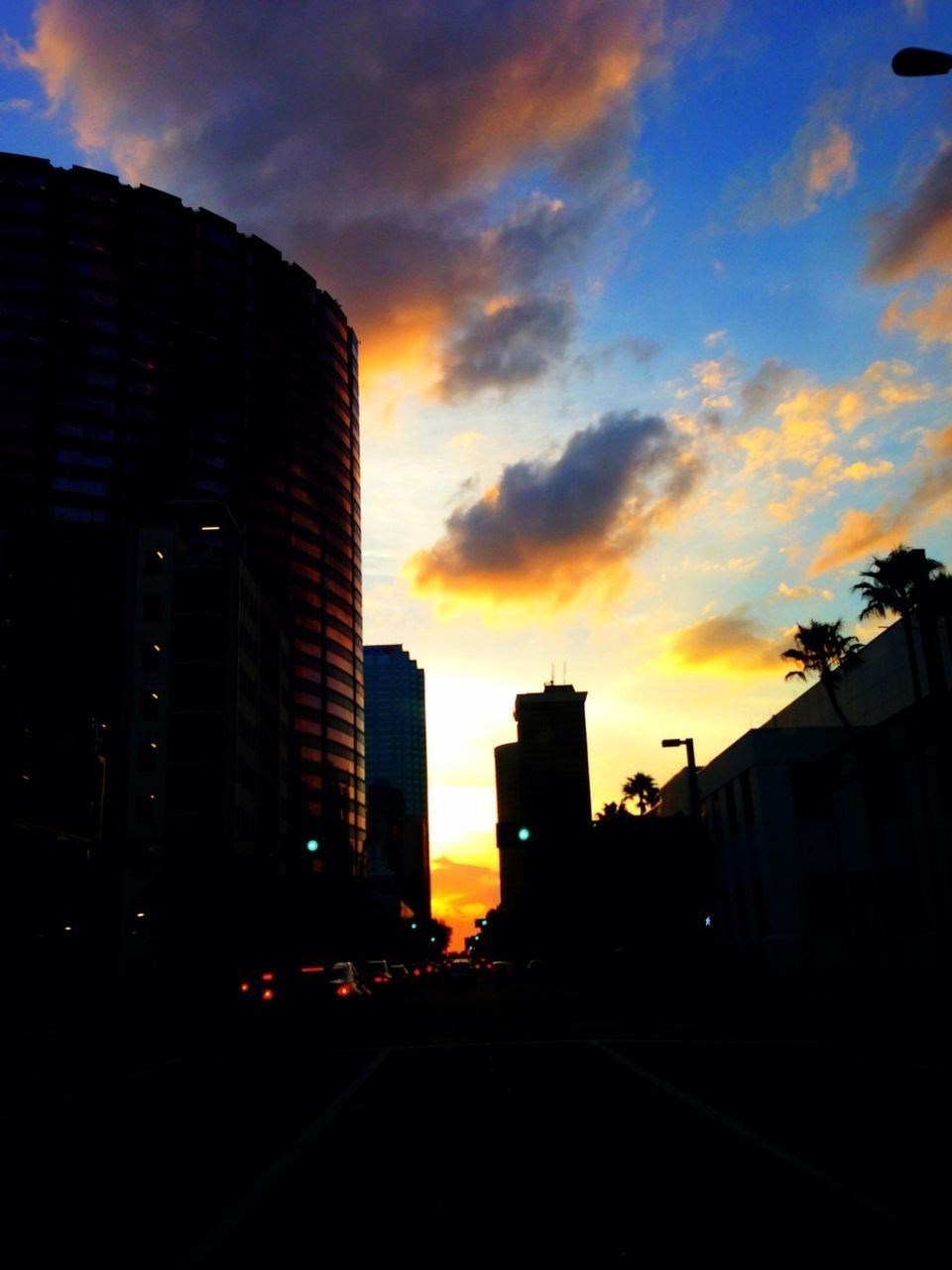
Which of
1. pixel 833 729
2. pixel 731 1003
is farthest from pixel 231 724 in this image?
pixel 731 1003

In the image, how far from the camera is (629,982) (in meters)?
57.5

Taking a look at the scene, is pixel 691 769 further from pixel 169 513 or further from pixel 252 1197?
pixel 169 513

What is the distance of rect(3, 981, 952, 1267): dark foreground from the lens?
6.45 m

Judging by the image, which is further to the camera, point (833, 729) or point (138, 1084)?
point (833, 729)

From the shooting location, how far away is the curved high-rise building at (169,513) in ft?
303

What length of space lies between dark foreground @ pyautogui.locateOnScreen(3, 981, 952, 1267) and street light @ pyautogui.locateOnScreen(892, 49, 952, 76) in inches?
365

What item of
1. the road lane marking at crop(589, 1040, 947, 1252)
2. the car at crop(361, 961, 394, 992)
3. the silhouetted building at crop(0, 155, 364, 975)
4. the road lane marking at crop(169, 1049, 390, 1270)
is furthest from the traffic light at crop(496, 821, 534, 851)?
the silhouetted building at crop(0, 155, 364, 975)

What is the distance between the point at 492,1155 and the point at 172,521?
101415mm

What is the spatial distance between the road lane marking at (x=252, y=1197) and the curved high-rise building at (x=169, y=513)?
70407mm

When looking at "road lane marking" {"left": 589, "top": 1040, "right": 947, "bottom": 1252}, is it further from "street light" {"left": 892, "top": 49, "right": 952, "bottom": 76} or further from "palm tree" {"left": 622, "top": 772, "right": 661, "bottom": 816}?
"palm tree" {"left": 622, "top": 772, "right": 661, "bottom": 816}

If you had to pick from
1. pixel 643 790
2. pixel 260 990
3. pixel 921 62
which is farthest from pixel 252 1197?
pixel 643 790

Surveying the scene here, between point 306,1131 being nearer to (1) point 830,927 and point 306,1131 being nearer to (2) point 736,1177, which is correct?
(2) point 736,1177

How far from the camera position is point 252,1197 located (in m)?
7.82

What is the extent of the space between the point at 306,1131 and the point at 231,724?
86.0m
